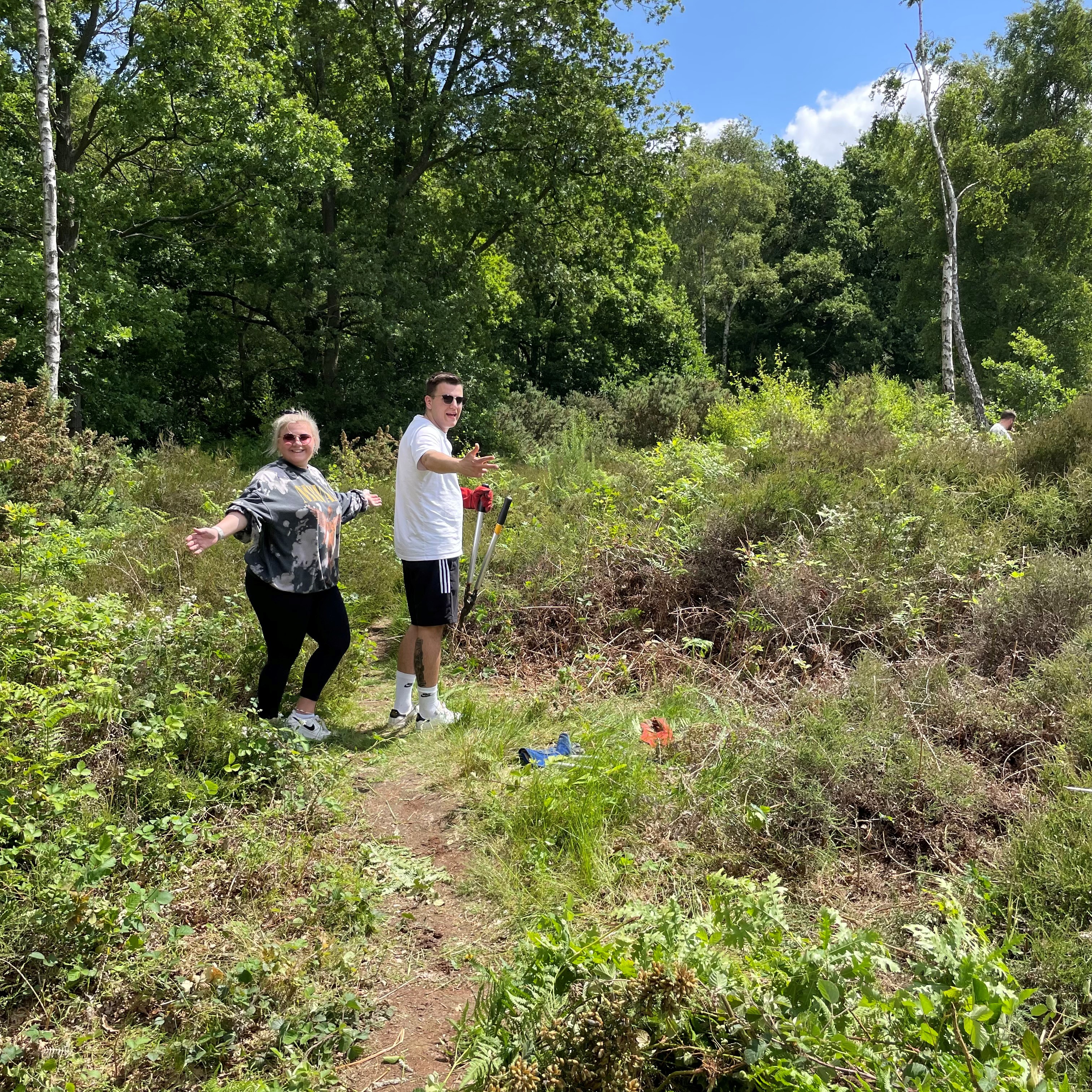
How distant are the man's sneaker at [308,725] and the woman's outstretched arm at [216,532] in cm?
107

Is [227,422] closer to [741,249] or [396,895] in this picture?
[396,895]

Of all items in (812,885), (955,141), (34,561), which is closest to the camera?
(812,885)

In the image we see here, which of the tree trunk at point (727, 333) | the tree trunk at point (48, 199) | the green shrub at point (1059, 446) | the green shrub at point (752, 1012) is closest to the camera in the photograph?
the green shrub at point (752, 1012)

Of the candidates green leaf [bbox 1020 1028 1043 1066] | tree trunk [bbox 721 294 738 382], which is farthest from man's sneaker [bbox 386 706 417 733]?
tree trunk [bbox 721 294 738 382]

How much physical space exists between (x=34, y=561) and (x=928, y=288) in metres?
Answer: 31.2

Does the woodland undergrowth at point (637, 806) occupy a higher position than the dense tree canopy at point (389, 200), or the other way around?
the dense tree canopy at point (389, 200)

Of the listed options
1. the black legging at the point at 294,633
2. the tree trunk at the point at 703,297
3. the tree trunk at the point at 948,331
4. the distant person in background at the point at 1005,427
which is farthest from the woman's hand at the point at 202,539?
the tree trunk at the point at 703,297

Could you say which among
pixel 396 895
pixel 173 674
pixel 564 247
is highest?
pixel 564 247

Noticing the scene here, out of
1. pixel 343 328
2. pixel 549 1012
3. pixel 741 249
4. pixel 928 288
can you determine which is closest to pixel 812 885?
pixel 549 1012

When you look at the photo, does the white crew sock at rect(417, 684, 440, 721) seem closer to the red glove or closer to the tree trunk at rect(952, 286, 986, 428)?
the red glove

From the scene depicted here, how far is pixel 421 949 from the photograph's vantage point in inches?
106

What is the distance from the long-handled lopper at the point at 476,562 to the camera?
5285 mm

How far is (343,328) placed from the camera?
17484 mm

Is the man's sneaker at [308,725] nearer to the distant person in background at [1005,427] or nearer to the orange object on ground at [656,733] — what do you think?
the orange object on ground at [656,733]
